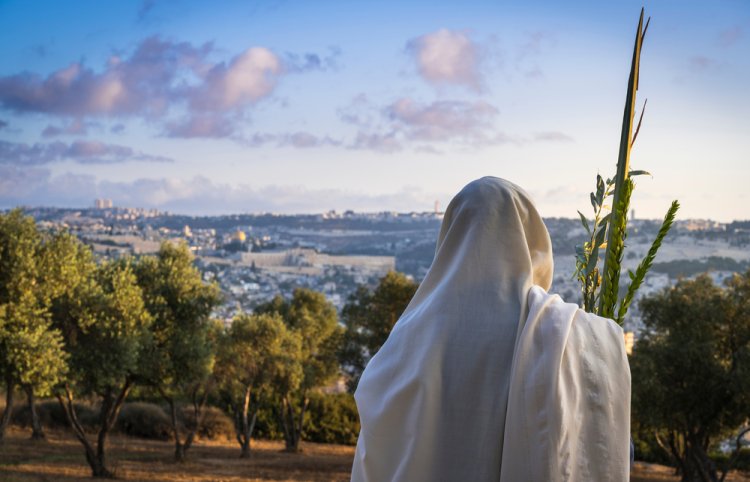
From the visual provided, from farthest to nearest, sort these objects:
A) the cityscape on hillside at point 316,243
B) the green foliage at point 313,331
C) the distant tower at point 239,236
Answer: the distant tower at point 239,236
the cityscape on hillside at point 316,243
the green foliage at point 313,331

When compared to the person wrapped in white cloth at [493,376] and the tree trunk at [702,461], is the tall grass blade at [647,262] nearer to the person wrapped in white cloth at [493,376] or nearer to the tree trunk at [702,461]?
the person wrapped in white cloth at [493,376]

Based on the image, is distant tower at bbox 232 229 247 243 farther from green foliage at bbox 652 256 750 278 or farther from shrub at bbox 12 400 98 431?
shrub at bbox 12 400 98 431

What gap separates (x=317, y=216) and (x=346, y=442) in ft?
243

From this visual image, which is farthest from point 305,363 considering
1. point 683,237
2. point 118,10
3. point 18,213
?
point 118,10

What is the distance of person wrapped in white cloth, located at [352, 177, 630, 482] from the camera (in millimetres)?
2611

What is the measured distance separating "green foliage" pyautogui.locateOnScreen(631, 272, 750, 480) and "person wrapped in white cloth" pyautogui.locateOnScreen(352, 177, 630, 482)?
15669 mm

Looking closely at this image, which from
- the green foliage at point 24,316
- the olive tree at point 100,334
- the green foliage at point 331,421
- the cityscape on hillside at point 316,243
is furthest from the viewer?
the cityscape on hillside at point 316,243

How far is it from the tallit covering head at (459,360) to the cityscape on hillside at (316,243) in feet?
125

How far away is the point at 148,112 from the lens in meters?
80.8

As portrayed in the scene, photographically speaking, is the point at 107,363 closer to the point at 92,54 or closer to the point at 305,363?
the point at 305,363

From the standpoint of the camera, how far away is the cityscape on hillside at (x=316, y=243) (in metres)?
51.8

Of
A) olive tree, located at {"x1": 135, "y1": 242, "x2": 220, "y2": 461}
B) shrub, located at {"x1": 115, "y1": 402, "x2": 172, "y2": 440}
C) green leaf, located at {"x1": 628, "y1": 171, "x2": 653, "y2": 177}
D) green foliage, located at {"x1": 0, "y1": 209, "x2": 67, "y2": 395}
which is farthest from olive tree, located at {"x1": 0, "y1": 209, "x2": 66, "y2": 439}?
shrub, located at {"x1": 115, "y1": 402, "x2": 172, "y2": 440}

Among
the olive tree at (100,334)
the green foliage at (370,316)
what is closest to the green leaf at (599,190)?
the olive tree at (100,334)

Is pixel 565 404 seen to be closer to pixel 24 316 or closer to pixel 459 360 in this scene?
pixel 459 360
